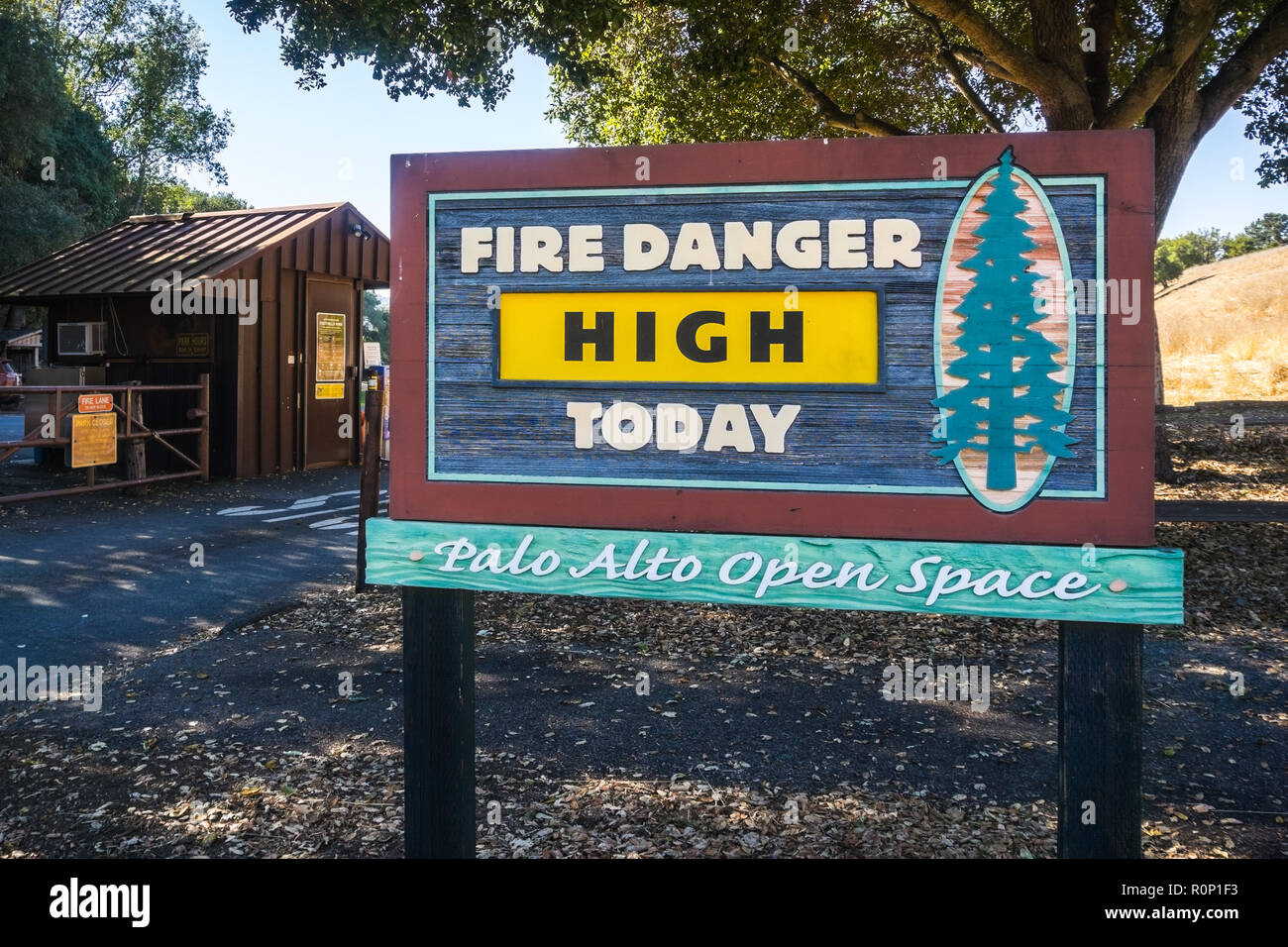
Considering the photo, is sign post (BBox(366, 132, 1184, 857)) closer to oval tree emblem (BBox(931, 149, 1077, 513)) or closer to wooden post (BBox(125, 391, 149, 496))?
oval tree emblem (BBox(931, 149, 1077, 513))

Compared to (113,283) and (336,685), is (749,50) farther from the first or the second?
(113,283)

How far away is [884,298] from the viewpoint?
104 inches

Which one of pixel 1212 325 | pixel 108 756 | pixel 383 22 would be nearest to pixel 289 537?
pixel 383 22

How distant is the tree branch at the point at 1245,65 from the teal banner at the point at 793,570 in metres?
11.2

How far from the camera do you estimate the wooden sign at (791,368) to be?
2.52 metres

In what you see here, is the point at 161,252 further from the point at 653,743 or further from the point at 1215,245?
the point at 1215,245

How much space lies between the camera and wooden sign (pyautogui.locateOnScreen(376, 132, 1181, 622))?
8.25ft

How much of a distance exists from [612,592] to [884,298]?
1055 mm

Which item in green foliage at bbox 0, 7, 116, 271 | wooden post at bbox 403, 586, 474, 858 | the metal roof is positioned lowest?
wooden post at bbox 403, 586, 474, 858

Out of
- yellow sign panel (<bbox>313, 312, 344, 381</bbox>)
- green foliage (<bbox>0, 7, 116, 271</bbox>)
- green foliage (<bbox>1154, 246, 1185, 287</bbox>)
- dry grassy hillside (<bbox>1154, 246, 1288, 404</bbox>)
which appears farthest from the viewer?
green foliage (<bbox>1154, 246, 1185, 287</bbox>)

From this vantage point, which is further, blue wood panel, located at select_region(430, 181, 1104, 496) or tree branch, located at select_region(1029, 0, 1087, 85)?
tree branch, located at select_region(1029, 0, 1087, 85)

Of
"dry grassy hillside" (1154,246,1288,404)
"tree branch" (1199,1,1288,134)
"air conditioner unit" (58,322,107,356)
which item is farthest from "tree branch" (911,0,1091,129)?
"dry grassy hillside" (1154,246,1288,404)

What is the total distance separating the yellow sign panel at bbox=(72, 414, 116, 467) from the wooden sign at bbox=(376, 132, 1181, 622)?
11.9m

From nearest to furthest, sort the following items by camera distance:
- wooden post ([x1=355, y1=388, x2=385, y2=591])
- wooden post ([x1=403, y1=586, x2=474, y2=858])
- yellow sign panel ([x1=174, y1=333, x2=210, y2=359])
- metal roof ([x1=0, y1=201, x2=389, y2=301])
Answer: wooden post ([x1=403, y1=586, x2=474, y2=858])
wooden post ([x1=355, y1=388, x2=385, y2=591])
metal roof ([x1=0, y1=201, x2=389, y2=301])
yellow sign panel ([x1=174, y1=333, x2=210, y2=359])
